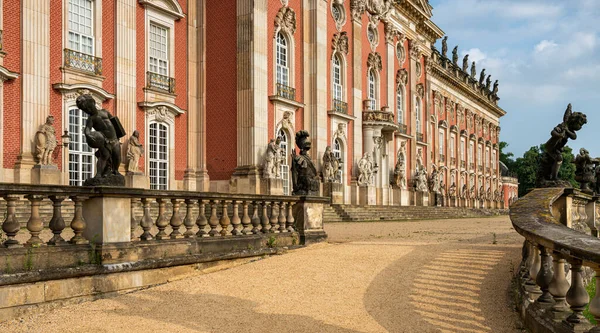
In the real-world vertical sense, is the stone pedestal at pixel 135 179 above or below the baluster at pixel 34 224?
above

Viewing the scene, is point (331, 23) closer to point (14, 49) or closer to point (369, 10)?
point (369, 10)

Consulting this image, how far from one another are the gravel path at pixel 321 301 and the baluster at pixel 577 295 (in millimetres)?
1480

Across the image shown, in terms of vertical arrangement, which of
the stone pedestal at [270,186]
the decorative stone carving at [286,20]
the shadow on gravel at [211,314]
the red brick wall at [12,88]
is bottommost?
the shadow on gravel at [211,314]

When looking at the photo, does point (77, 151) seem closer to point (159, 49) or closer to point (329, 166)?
point (159, 49)

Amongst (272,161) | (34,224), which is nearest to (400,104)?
(272,161)

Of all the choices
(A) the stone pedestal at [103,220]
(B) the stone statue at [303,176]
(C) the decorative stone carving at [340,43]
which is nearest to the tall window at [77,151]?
(B) the stone statue at [303,176]

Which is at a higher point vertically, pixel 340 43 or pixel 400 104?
pixel 340 43

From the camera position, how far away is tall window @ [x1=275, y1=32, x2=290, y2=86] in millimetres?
26547

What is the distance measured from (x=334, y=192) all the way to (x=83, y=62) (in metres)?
13.9

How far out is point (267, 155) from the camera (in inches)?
948

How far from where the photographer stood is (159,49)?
22422 mm

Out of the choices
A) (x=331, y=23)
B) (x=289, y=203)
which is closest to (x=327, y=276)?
(x=289, y=203)

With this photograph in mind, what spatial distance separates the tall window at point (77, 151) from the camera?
18.8m

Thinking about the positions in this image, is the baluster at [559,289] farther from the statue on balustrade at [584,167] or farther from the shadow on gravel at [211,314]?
the statue on balustrade at [584,167]
